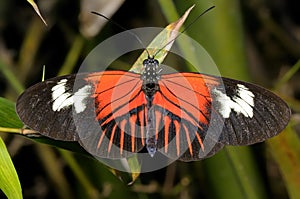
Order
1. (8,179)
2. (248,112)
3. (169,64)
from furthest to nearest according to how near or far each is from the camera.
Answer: (169,64), (248,112), (8,179)

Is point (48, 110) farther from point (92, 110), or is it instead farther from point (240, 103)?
point (240, 103)

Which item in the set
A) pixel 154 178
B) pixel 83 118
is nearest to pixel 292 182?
pixel 83 118

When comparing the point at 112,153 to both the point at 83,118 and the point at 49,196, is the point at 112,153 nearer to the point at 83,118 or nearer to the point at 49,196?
the point at 83,118

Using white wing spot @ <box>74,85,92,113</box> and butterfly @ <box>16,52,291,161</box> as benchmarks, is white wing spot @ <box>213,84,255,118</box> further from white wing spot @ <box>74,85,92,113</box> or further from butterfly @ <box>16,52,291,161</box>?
white wing spot @ <box>74,85,92,113</box>

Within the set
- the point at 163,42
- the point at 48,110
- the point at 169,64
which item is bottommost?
the point at 169,64

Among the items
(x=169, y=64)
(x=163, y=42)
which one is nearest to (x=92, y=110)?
(x=163, y=42)

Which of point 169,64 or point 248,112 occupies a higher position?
point 248,112

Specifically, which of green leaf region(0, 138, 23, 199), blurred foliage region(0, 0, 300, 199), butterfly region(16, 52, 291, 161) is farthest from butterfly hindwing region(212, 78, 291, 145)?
green leaf region(0, 138, 23, 199)

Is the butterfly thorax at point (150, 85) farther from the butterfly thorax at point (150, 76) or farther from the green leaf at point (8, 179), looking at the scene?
the green leaf at point (8, 179)
